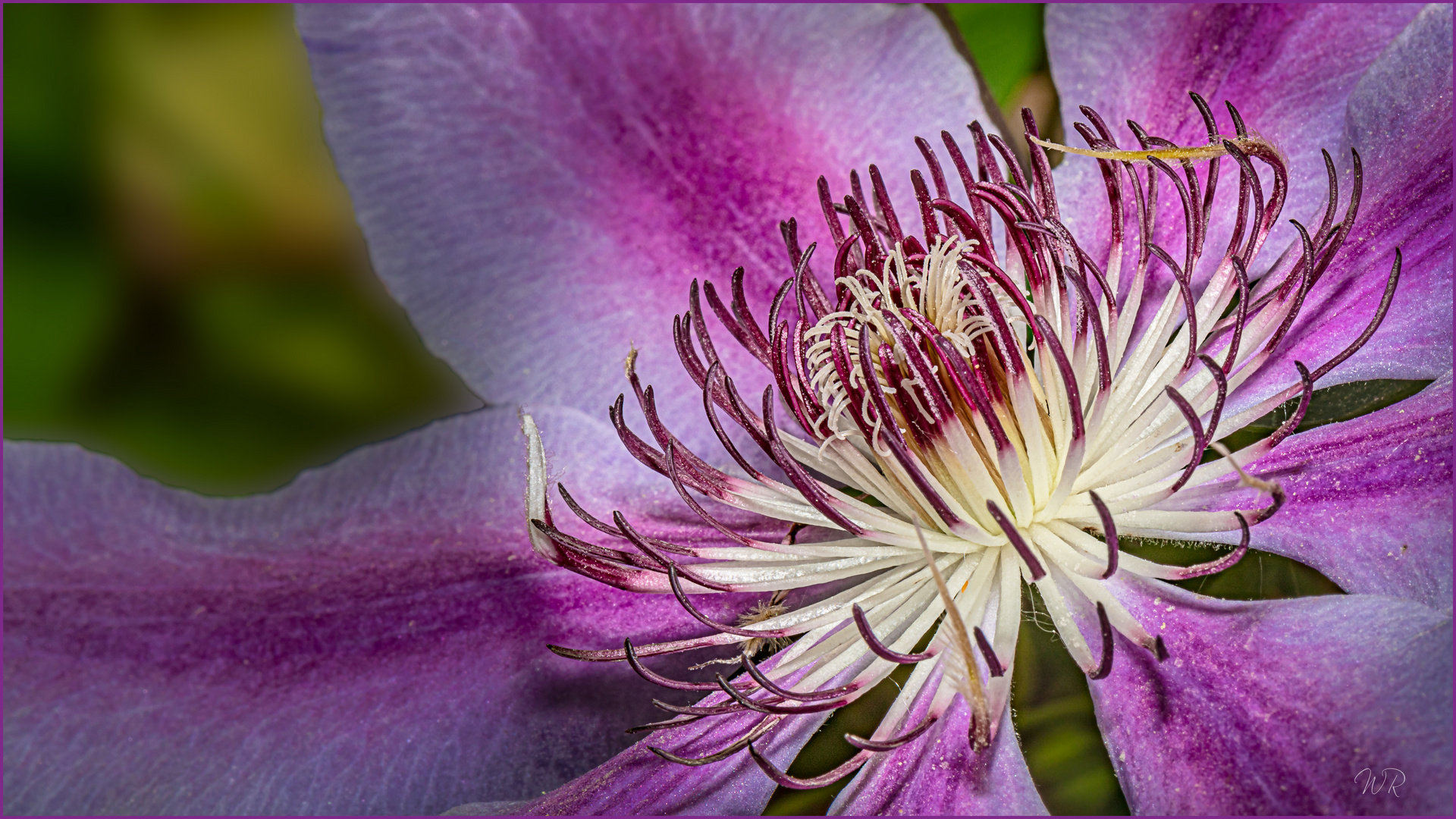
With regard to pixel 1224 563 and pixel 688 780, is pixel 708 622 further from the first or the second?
pixel 1224 563

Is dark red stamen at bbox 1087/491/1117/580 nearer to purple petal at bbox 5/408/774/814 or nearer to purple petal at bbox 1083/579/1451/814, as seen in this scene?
purple petal at bbox 1083/579/1451/814

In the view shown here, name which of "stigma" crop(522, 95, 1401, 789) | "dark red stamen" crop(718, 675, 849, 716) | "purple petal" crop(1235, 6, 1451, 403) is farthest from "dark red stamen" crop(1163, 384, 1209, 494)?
"dark red stamen" crop(718, 675, 849, 716)

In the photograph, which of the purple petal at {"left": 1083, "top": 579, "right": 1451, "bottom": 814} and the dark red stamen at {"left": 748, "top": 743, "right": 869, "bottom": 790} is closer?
the purple petal at {"left": 1083, "top": 579, "right": 1451, "bottom": 814}

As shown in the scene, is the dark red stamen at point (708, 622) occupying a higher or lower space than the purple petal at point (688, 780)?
higher

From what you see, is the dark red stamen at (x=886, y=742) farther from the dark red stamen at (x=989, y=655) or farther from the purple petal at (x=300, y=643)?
the purple petal at (x=300, y=643)

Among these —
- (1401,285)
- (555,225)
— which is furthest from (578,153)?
(1401,285)

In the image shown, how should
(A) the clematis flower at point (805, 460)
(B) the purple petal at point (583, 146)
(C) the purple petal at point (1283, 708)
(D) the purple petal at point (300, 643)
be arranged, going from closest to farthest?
1. (C) the purple petal at point (1283, 708)
2. (A) the clematis flower at point (805, 460)
3. (D) the purple petal at point (300, 643)
4. (B) the purple petal at point (583, 146)

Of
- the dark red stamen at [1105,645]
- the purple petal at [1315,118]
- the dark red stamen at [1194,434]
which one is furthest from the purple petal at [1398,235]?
the dark red stamen at [1105,645]
